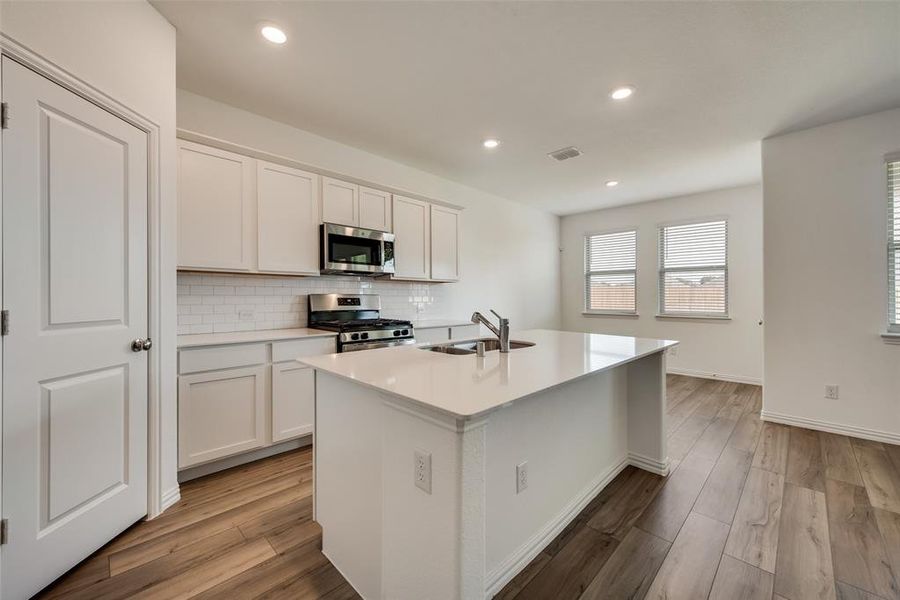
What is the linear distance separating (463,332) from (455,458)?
3.14 metres

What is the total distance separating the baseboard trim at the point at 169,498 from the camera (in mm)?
1952

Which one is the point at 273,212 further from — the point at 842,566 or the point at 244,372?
the point at 842,566

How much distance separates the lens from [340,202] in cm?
323

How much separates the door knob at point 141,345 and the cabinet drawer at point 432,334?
82.9 inches

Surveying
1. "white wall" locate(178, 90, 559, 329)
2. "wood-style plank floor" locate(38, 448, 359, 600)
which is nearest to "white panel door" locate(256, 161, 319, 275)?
"white wall" locate(178, 90, 559, 329)

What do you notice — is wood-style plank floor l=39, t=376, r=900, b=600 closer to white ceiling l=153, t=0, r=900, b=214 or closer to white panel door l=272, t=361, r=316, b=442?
white panel door l=272, t=361, r=316, b=442

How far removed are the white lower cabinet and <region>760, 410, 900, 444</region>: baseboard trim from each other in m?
3.99

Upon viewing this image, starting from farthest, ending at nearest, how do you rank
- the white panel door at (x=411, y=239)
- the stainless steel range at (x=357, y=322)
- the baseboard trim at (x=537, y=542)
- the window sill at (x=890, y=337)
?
the white panel door at (x=411, y=239) → the stainless steel range at (x=357, y=322) → the window sill at (x=890, y=337) → the baseboard trim at (x=537, y=542)

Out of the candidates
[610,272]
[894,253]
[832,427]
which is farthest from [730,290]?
[832,427]

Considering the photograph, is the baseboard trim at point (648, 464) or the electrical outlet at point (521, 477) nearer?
the electrical outlet at point (521, 477)

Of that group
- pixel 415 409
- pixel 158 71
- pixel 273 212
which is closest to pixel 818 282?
pixel 415 409

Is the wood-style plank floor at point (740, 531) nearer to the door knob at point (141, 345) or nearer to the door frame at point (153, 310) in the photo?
the door frame at point (153, 310)

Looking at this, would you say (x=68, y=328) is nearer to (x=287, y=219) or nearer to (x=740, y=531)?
(x=287, y=219)

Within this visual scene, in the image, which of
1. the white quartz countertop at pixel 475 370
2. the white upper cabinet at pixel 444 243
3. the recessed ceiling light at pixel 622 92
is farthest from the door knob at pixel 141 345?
the recessed ceiling light at pixel 622 92
